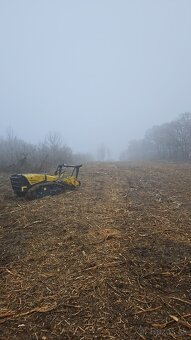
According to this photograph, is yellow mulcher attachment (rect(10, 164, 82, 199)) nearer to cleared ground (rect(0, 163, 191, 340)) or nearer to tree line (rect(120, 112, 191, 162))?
cleared ground (rect(0, 163, 191, 340))

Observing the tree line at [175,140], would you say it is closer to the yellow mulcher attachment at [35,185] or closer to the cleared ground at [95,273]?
the yellow mulcher attachment at [35,185]

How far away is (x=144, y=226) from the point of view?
23.2 feet

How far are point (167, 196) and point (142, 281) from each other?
23.4 ft

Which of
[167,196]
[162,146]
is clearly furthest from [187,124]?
[167,196]

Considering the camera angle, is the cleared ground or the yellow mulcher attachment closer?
the cleared ground

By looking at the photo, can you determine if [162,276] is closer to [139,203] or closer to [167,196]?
[139,203]

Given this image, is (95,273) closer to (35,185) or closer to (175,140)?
(35,185)

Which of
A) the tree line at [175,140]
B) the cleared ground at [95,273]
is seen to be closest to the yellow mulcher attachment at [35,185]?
the cleared ground at [95,273]

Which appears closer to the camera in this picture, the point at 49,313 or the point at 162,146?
the point at 49,313

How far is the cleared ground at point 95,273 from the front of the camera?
344cm

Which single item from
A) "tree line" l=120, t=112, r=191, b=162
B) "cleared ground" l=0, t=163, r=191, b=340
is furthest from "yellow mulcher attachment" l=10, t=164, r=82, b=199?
"tree line" l=120, t=112, r=191, b=162

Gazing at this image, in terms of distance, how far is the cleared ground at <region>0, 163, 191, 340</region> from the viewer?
3441 mm

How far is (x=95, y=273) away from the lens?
15.4 ft

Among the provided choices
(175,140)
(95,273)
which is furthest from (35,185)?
(175,140)
